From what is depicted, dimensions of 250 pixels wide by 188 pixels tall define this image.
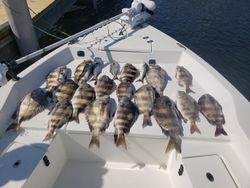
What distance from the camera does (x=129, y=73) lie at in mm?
4402

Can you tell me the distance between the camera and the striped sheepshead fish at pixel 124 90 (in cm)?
395

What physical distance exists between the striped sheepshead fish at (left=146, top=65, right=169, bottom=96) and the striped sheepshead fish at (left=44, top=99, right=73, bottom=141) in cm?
126

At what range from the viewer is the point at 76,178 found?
3.67 meters

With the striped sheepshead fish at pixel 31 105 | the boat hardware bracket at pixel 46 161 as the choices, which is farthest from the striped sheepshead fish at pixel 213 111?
the striped sheepshead fish at pixel 31 105

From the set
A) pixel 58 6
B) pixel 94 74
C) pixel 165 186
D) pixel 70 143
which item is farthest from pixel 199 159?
pixel 58 6

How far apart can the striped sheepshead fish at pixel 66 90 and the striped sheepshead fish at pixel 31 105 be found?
18cm

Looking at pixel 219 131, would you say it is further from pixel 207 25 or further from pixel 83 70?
pixel 207 25

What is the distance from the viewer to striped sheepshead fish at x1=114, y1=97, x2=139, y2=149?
336cm

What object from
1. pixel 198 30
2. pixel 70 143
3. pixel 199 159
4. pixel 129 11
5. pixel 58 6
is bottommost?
pixel 198 30

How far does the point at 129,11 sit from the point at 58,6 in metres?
5.37

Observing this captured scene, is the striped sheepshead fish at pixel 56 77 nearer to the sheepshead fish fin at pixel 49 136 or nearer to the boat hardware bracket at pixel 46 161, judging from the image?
the sheepshead fish fin at pixel 49 136

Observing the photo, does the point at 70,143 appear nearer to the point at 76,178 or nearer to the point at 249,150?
the point at 76,178

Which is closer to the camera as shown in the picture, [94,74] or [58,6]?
[94,74]

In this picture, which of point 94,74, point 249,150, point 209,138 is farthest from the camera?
point 94,74
